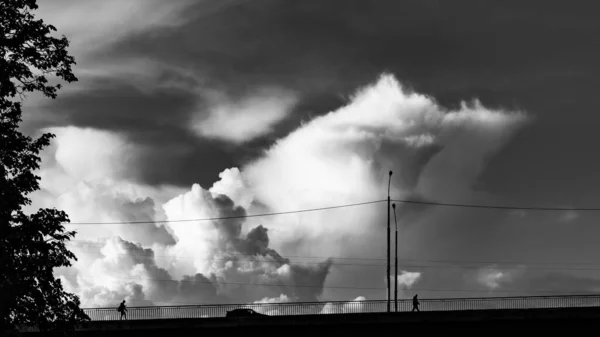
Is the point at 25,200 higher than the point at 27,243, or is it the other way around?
the point at 25,200

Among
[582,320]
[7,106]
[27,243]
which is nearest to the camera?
[27,243]

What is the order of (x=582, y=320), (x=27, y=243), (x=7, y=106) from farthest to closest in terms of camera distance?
(x=582, y=320), (x=7, y=106), (x=27, y=243)

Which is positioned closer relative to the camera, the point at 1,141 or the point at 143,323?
the point at 1,141

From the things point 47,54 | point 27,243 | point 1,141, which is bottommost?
point 27,243

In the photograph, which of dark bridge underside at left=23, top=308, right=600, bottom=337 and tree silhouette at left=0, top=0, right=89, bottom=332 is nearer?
tree silhouette at left=0, top=0, right=89, bottom=332

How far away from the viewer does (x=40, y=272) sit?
87.7 feet

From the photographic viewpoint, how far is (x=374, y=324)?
47469 mm

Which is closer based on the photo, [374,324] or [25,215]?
[25,215]

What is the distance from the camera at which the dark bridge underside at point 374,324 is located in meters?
46.0

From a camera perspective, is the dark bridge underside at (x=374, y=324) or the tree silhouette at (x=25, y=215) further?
the dark bridge underside at (x=374, y=324)

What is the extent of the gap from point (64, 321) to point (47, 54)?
10444 millimetres

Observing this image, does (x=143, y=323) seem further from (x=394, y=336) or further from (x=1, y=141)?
(x=1, y=141)

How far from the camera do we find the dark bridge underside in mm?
46000

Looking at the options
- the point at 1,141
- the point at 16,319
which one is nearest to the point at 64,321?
the point at 16,319
